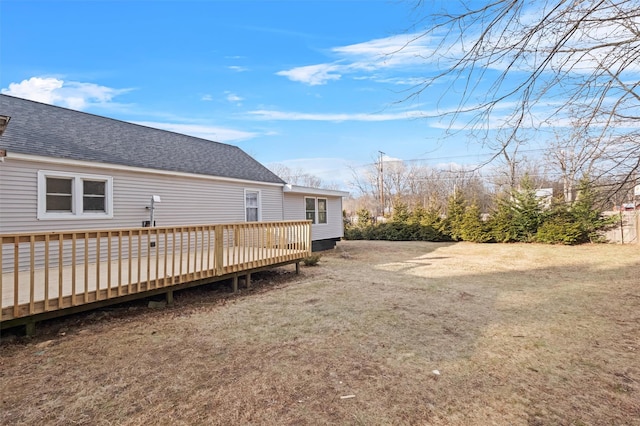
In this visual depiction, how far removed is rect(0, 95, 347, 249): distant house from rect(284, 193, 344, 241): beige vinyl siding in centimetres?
52

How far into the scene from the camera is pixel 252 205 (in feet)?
35.8

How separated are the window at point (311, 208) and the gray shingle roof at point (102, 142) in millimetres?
2288

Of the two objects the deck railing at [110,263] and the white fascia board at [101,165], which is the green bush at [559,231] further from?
the white fascia board at [101,165]

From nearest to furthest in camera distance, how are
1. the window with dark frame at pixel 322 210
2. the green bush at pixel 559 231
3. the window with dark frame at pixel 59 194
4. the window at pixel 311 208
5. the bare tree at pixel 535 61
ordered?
the bare tree at pixel 535 61 < the window with dark frame at pixel 59 194 < the window at pixel 311 208 < the green bush at pixel 559 231 < the window with dark frame at pixel 322 210

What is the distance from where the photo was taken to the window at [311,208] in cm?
1307

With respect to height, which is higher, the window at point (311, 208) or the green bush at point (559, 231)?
the window at point (311, 208)

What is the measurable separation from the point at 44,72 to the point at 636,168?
14.8 m

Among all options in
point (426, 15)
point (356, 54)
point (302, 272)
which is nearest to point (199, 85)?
point (302, 272)

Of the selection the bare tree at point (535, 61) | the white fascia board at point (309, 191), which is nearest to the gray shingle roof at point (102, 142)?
the white fascia board at point (309, 191)

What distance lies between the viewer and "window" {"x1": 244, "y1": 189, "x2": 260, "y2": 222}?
10.7 m

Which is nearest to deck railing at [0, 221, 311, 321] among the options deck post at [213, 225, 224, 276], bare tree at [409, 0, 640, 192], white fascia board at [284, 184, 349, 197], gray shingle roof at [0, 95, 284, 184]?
deck post at [213, 225, 224, 276]

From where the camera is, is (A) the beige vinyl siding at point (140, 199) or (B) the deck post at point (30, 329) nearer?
(B) the deck post at point (30, 329)

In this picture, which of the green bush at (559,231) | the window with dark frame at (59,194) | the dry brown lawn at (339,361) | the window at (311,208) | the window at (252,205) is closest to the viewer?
the dry brown lawn at (339,361)

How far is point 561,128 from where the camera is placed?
3.21 meters
